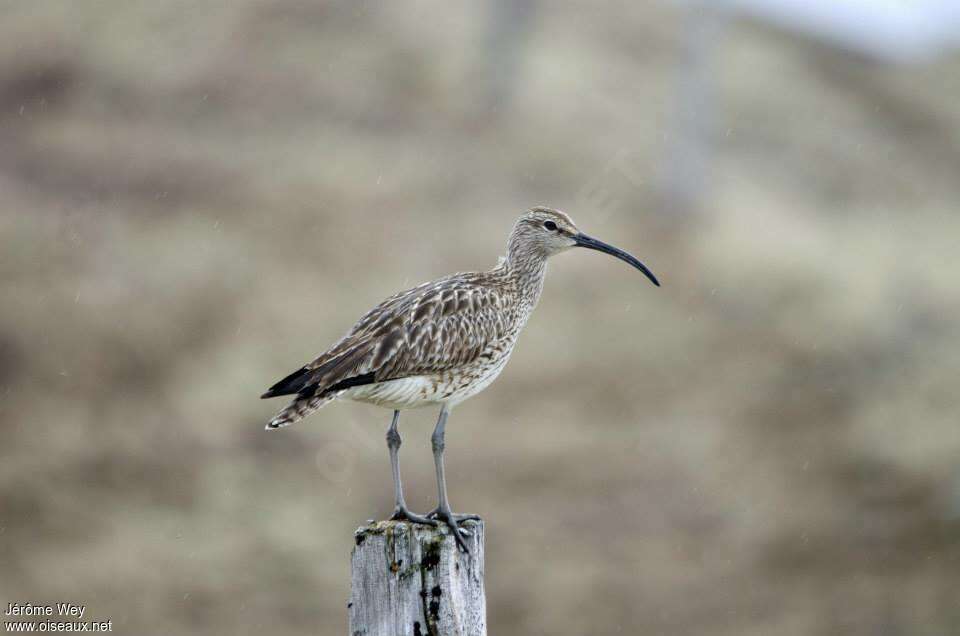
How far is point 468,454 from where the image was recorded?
16781 mm

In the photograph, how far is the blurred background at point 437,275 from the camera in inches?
598

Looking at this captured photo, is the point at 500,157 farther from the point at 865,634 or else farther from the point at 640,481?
the point at 865,634

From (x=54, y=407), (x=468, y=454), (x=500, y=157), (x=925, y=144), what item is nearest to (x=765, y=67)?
(x=925, y=144)

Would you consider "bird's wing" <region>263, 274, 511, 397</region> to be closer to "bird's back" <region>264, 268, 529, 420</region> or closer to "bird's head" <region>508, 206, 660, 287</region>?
"bird's back" <region>264, 268, 529, 420</region>

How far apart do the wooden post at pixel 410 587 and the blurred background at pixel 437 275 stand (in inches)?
370

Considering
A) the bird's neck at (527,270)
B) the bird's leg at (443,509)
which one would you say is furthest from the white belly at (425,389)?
the bird's neck at (527,270)

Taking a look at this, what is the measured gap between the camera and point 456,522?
20.5 feet

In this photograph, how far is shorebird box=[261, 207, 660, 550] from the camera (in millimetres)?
6363

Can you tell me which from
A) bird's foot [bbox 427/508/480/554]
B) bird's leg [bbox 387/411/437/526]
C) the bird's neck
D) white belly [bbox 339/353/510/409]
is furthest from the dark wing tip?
the bird's neck

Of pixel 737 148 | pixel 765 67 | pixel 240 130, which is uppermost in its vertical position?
pixel 765 67

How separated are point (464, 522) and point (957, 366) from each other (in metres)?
16.6

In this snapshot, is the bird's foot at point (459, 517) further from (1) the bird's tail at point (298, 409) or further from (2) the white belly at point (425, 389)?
(1) the bird's tail at point (298, 409)

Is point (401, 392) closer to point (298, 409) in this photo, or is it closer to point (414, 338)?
point (414, 338)

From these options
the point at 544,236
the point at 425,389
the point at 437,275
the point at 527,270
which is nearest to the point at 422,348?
the point at 425,389
